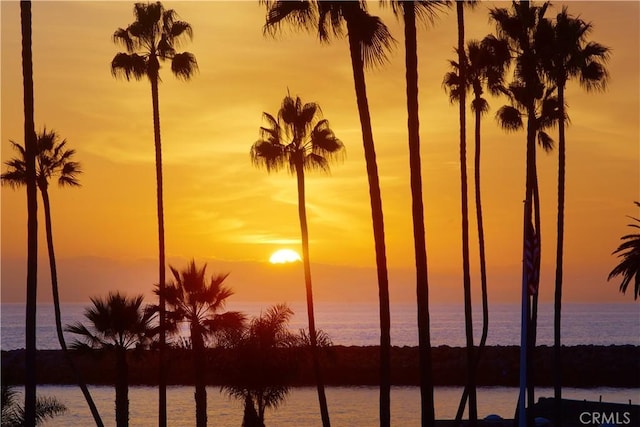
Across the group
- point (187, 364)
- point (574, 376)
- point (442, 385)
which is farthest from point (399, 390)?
point (187, 364)

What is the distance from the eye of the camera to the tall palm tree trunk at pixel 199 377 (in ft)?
134

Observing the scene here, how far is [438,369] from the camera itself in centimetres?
9694

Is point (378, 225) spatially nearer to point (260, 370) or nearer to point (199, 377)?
point (260, 370)

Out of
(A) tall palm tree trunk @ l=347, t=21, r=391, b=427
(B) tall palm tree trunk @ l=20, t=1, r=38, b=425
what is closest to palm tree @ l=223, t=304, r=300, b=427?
(A) tall palm tree trunk @ l=347, t=21, r=391, b=427

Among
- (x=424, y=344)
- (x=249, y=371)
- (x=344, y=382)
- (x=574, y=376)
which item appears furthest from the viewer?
(x=344, y=382)

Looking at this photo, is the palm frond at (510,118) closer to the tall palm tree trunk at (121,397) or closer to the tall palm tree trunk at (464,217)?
the tall palm tree trunk at (464,217)

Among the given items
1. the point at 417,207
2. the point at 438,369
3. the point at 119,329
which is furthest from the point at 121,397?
the point at 438,369

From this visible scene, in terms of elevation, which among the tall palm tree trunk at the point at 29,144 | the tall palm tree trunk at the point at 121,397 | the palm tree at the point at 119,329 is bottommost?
the tall palm tree trunk at the point at 121,397

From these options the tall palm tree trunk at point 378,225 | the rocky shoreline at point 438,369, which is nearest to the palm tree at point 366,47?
the tall palm tree trunk at point 378,225

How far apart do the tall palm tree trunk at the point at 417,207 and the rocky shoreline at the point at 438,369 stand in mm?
65387

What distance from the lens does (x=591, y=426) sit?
38.4m

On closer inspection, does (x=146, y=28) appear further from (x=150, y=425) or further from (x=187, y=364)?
(x=187, y=364)

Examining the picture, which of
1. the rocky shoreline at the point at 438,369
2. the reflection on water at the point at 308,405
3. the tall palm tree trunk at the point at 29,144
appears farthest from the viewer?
the rocky shoreline at the point at 438,369

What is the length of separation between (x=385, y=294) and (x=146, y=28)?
66.1ft
